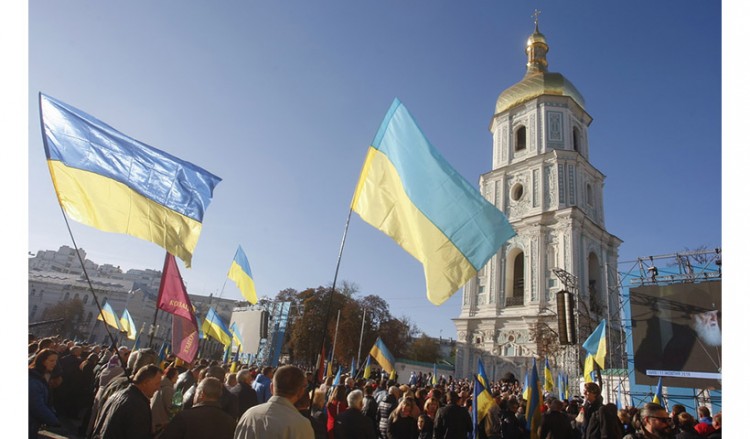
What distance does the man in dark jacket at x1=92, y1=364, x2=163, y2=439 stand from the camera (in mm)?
3781

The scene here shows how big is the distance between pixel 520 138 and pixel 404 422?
1487 inches

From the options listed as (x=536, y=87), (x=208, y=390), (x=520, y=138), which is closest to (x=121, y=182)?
(x=208, y=390)

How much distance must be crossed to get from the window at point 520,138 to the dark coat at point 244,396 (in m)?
37.2

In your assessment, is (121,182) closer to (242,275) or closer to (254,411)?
(254,411)

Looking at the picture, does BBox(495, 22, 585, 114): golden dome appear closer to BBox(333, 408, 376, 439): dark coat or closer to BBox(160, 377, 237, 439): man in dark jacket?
BBox(333, 408, 376, 439): dark coat

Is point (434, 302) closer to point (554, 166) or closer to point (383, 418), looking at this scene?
point (383, 418)

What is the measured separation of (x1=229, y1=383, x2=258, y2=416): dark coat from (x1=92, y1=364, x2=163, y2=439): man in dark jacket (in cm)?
294

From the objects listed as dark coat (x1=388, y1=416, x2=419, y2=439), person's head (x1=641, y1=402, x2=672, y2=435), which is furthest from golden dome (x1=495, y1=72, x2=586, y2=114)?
person's head (x1=641, y1=402, x2=672, y2=435)

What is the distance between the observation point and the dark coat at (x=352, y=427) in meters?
5.19

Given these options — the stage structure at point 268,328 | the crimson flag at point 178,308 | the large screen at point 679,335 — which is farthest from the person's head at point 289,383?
the stage structure at point 268,328

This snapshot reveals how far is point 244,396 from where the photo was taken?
22.9 feet

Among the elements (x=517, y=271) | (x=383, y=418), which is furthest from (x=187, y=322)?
(x=517, y=271)

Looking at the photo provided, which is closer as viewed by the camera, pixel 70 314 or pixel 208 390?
pixel 208 390

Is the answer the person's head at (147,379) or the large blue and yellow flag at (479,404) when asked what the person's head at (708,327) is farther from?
the person's head at (147,379)
